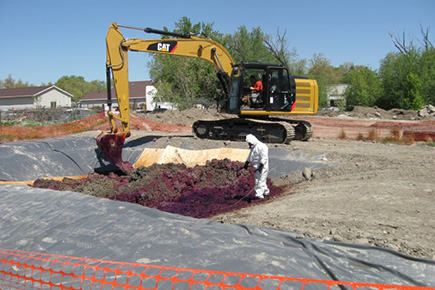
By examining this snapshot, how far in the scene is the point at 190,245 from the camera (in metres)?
4.14

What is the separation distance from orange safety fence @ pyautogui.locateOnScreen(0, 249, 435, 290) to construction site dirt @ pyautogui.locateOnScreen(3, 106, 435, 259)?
1708 mm

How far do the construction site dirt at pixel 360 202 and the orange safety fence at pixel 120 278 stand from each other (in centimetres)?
171

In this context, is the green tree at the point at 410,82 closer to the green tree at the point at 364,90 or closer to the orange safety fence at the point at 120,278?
the green tree at the point at 364,90

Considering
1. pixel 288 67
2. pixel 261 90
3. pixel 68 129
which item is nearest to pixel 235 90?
pixel 261 90

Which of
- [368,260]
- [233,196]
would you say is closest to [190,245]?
[368,260]

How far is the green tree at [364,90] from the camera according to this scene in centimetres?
4559

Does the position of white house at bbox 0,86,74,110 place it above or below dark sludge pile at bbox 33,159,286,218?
above

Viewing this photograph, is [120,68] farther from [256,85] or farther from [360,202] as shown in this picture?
[360,202]

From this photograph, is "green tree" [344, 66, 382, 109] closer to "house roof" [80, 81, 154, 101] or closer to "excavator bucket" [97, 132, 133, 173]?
"house roof" [80, 81, 154, 101]

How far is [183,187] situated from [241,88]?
4649 mm

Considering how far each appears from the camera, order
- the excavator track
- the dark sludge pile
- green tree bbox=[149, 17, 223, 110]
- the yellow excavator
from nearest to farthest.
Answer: the dark sludge pile → the yellow excavator → the excavator track → green tree bbox=[149, 17, 223, 110]

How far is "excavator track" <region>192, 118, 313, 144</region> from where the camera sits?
42.9 ft

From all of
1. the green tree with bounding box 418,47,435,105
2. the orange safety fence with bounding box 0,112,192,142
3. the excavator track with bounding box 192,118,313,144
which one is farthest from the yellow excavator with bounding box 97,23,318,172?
the green tree with bounding box 418,47,435,105

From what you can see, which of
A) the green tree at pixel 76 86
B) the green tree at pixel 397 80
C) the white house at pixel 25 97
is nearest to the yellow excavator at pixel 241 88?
the green tree at pixel 397 80
